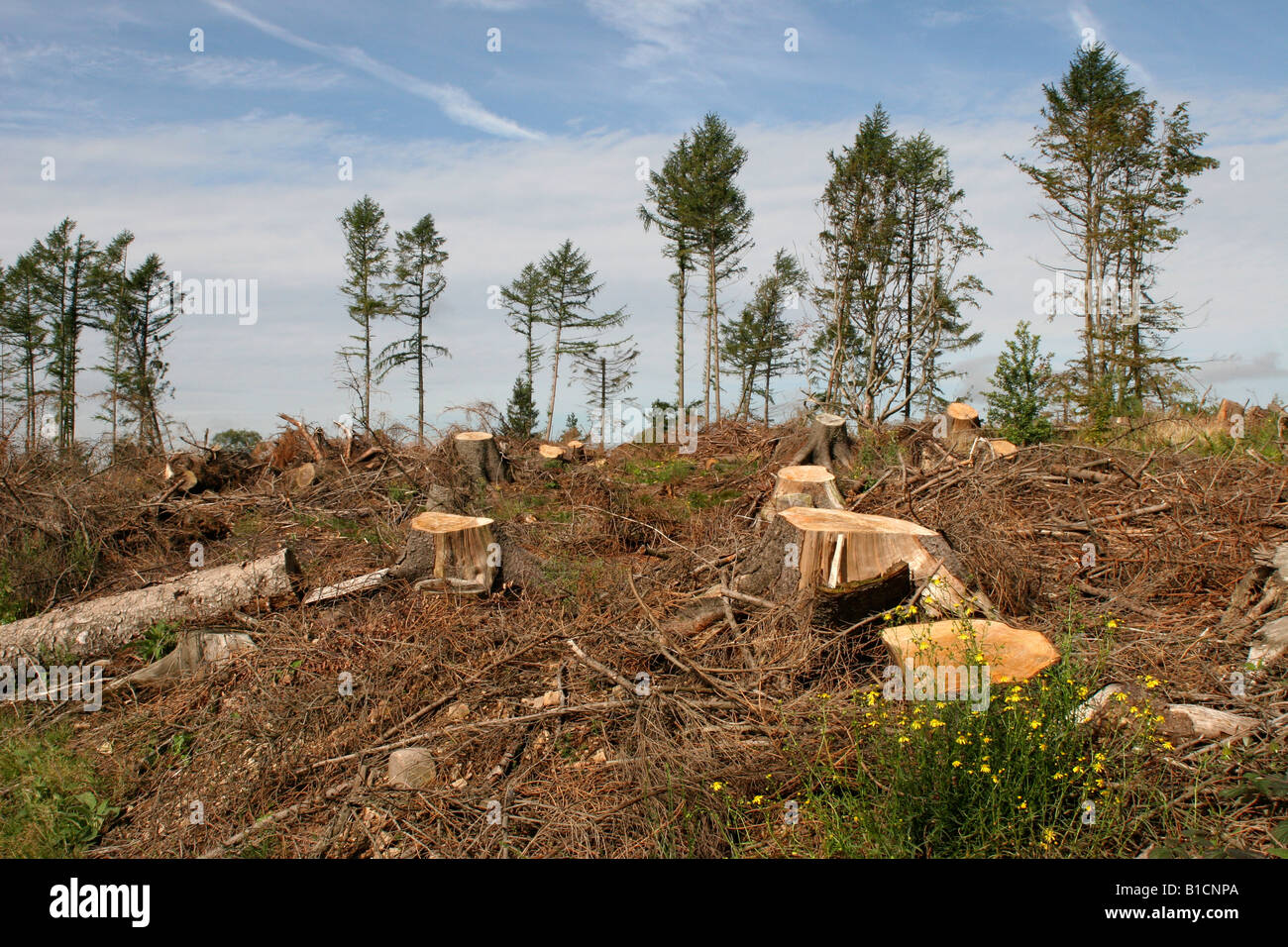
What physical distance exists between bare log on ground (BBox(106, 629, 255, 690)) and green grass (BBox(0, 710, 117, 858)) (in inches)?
22.4

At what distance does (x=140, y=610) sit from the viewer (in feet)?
20.1

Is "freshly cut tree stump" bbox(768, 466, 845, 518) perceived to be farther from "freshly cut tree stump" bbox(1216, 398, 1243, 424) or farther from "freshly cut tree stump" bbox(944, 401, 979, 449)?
"freshly cut tree stump" bbox(1216, 398, 1243, 424)

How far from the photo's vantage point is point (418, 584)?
6074 millimetres

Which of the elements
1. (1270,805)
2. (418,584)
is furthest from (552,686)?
(1270,805)

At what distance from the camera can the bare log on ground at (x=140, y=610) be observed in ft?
19.5

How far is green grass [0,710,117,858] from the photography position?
3.99 m

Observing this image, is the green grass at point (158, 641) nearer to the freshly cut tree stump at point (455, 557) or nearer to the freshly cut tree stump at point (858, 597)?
the freshly cut tree stump at point (455, 557)

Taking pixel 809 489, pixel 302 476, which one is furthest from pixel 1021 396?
pixel 302 476

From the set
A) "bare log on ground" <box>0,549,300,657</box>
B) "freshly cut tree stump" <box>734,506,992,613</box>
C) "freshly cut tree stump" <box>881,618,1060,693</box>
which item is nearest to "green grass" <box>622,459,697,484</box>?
"freshly cut tree stump" <box>734,506,992,613</box>

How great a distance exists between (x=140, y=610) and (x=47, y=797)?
6.59ft

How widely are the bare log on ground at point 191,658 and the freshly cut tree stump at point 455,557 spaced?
4.45 ft
